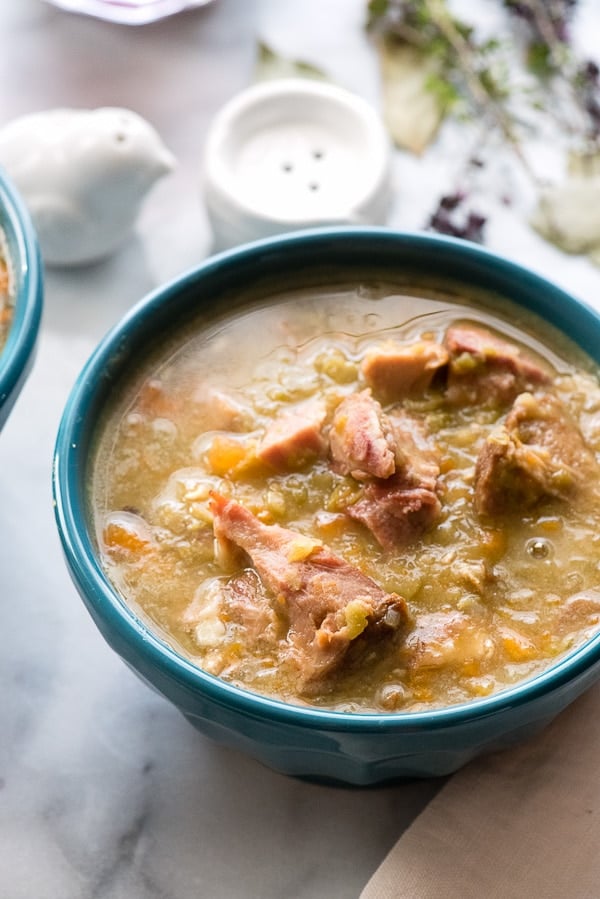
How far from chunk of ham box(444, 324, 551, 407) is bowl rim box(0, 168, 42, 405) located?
2.34ft

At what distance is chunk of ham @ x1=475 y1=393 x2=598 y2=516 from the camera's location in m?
1.87

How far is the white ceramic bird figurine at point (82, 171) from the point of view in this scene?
8.25 ft

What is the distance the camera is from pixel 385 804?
1.97 m

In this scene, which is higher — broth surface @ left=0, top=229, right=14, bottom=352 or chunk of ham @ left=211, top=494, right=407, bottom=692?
chunk of ham @ left=211, top=494, right=407, bottom=692

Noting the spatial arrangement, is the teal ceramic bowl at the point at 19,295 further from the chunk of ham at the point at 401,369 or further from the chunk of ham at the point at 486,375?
the chunk of ham at the point at 486,375

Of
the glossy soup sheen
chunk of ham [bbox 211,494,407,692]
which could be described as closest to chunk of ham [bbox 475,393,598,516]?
the glossy soup sheen

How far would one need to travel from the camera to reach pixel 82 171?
2512 mm

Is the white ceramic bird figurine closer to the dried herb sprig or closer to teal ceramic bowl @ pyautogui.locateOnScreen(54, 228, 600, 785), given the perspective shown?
teal ceramic bowl @ pyautogui.locateOnScreen(54, 228, 600, 785)

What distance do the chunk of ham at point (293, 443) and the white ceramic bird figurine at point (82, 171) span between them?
826 mm

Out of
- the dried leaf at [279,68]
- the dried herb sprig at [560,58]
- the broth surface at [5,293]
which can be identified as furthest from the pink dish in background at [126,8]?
the broth surface at [5,293]

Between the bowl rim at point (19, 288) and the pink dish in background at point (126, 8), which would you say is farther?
the pink dish in background at point (126, 8)

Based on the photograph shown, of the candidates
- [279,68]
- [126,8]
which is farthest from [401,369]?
[126,8]

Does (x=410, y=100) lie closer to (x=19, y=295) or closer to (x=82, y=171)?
(x=82, y=171)

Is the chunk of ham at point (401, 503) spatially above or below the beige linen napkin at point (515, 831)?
above
